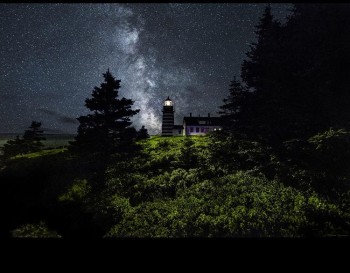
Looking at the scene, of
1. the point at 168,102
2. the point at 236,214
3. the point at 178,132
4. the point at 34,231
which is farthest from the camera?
the point at 178,132

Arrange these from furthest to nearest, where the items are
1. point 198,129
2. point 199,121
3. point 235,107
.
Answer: point 199,121 → point 198,129 → point 235,107

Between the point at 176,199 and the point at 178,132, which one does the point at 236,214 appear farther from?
the point at 178,132

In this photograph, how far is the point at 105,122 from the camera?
22375mm

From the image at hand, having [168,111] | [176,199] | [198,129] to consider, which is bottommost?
[176,199]

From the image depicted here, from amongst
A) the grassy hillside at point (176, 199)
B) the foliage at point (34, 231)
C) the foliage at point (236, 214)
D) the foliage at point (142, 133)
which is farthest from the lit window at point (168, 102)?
the foliage at point (34, 231)

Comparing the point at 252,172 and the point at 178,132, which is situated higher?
the point at 178,132

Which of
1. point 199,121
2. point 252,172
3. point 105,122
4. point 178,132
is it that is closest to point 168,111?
point 199,121

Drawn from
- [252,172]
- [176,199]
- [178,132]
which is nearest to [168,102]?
[178,132]

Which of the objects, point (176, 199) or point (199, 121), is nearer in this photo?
point (176, 199)

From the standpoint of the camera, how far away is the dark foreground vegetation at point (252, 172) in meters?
10.5

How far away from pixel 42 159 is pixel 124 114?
9.65m

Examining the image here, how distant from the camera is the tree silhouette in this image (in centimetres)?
2227

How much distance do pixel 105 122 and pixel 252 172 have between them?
522 inches

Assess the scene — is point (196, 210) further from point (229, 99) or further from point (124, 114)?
point (124, 114)
